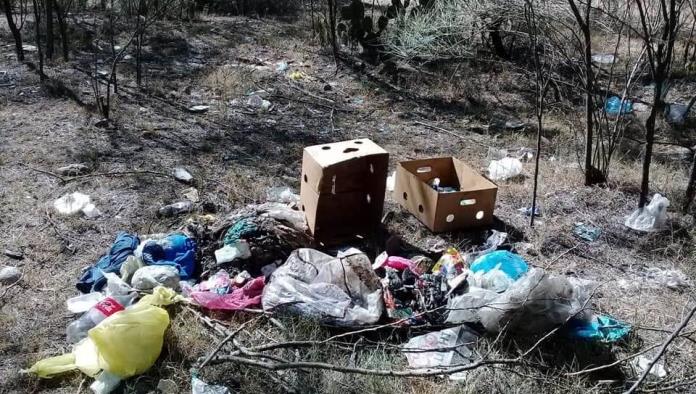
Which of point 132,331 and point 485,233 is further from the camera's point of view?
point 485,233

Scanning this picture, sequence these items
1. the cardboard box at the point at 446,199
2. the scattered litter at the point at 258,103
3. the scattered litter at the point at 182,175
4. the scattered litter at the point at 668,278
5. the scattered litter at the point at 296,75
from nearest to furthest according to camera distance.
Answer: the scattered litter at the point at 668,278 < the cardboard box at the point at 446,199 < the scattered litter at the point at 182,175 < the scattered litter at the point at 258,103 < the scattered litter at the point at 296,75

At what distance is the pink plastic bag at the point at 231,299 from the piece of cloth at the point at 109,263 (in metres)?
0.52

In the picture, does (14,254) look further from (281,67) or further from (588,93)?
(281,67)

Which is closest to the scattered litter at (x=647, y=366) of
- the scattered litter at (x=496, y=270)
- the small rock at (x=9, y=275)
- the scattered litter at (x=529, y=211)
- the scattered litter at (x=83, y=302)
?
the scattered litter at (x=496, y=270)

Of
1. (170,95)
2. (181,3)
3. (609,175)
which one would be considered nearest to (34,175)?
(170,95)

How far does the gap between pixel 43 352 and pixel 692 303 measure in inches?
116

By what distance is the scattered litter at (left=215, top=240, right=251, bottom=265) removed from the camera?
3215 millimetres

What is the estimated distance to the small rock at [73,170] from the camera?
426cm

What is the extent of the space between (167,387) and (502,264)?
1.62 meters

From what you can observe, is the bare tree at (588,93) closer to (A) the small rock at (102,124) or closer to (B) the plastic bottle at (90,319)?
(B) the plastic bottle at (90,319)

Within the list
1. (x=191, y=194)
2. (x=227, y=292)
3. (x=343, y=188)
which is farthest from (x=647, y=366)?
(x=191, y=194)

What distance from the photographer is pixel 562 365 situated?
2682mm

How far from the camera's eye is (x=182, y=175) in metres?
4.30

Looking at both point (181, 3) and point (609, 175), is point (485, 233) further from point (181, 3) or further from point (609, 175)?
point (181, 3)
